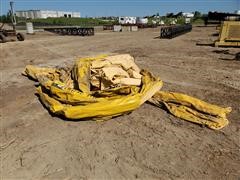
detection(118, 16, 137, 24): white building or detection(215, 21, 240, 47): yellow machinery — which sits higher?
detection(215, 21, 240, 47): yellow machinery

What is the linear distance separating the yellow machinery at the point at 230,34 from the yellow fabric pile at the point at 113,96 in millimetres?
9833

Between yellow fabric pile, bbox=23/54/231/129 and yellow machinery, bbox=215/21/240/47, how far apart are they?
9833 millimetres

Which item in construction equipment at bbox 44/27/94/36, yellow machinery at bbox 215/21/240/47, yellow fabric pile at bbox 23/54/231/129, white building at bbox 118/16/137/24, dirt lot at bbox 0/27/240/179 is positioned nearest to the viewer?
dirt lot at bbox 0/27/240/179

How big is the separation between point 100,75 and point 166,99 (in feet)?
5.33

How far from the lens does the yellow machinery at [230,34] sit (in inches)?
566

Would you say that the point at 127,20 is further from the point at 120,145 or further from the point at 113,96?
the point at 120,145

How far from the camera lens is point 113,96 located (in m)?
5.59

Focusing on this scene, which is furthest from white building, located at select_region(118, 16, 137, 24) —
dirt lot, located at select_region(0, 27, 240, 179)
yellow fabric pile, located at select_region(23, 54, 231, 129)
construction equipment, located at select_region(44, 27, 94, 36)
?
dirt lot, located at select_region(0, 27, 240, 179)

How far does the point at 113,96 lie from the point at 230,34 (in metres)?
11.7

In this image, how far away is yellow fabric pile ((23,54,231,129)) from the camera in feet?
16.8

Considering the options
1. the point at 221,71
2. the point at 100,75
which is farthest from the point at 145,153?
the point at 221,71

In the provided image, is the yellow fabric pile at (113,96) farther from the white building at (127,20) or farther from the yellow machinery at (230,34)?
the white building at (127,20)

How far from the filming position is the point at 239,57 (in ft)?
35.8

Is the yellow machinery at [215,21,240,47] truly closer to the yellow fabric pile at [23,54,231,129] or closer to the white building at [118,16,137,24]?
the yellow fabric pile at [23,54,231,129]
